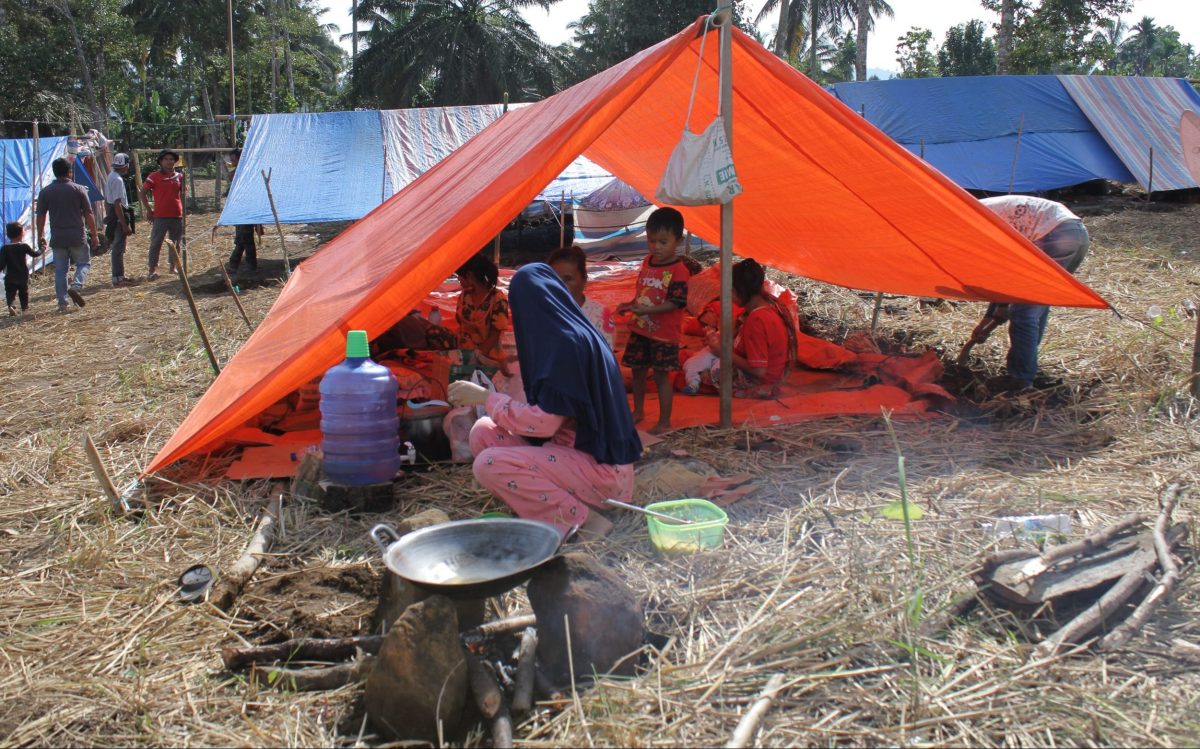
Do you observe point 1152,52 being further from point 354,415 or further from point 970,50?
point 354,415

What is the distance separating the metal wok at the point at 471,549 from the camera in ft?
8.29

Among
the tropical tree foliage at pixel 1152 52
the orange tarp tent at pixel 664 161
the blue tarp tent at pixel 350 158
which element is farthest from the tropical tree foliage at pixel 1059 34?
the tropical tree foliage at pixel 1152 52

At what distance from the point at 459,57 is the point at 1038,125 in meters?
19.8

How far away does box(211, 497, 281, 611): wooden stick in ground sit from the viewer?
2.93m

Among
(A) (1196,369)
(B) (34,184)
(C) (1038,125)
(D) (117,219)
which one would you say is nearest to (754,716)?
(A) (1196,369)

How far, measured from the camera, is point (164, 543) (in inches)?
137

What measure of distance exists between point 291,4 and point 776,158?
140 ft

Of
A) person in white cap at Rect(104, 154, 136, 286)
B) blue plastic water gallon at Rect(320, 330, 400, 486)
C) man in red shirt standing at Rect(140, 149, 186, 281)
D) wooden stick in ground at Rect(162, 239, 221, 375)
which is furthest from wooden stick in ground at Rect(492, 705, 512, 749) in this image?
person in white cap at Rect(104, 154, 136, 286)

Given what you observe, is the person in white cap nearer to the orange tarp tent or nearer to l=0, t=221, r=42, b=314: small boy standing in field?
l=0, t=221, r=42, b=314: small boy standing in field

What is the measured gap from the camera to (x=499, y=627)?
2.54 m

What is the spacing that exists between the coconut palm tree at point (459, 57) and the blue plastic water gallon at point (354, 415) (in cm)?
2705

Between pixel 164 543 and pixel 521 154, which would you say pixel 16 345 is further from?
pixel 521 154

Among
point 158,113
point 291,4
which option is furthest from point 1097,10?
point 291,4

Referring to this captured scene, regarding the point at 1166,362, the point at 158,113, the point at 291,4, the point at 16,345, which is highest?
the point at 291,4
